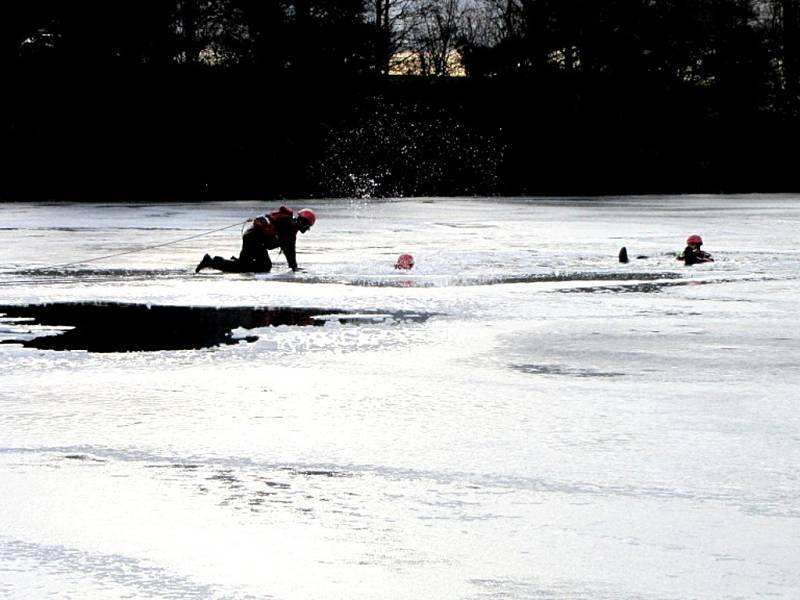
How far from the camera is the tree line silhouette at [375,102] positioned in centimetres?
5447

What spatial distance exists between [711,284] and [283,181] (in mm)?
37981

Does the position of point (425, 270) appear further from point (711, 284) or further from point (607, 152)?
point (607, 152)

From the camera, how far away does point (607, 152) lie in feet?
197

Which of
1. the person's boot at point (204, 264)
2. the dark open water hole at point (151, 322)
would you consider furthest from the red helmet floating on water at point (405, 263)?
the dark open water hole at point (151, 322)

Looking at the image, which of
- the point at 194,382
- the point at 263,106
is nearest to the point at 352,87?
the point at 263,106

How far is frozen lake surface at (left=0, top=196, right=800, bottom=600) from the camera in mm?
5215

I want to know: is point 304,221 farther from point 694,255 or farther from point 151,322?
point 151,322

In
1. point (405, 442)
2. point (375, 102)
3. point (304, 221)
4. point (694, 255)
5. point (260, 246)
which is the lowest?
point (694, 255)

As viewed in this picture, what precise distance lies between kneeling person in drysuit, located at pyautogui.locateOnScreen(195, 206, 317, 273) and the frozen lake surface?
1.56 m

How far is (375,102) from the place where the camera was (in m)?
57.9

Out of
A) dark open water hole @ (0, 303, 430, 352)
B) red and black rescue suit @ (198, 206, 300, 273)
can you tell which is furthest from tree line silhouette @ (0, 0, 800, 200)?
dark open water hole @ (0, 303, 430, 352)

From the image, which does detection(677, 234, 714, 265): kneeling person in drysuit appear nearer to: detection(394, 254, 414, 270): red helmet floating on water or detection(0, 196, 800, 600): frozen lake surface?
detection(0, 196, 800, 600): frozen lake surface

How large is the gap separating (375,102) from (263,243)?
3966 centimetres

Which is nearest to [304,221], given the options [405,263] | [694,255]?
[405,263]
